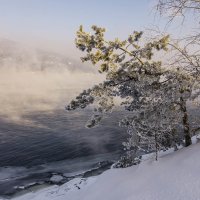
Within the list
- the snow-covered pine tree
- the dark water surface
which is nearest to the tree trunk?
the snow-covered pine tree

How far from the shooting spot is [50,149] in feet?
215

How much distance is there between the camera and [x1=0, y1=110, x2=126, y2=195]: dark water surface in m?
49.2

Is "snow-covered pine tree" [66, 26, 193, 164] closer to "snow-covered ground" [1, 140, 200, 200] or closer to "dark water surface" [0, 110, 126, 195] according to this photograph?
"snow-covered ground" [1, 140, 200, 200]

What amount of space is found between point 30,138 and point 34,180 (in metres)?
30.6

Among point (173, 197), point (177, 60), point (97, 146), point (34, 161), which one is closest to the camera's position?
point (173, 197)

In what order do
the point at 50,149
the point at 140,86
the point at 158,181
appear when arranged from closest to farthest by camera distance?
1. the point at 158,181
2. the point at 140,86
3. the point at 50,149

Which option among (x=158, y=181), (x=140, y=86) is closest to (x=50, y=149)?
(x=140, y=86)

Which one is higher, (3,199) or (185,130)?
(185,130)

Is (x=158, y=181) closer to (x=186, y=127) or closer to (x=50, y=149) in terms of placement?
(x=186, y=127)

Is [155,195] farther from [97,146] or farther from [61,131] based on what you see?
[61,131]

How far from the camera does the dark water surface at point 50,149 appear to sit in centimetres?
4919

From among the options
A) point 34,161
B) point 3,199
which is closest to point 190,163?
point 3,199

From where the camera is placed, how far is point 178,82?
14.3m

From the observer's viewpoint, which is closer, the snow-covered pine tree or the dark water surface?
the snow-covered pine tree
